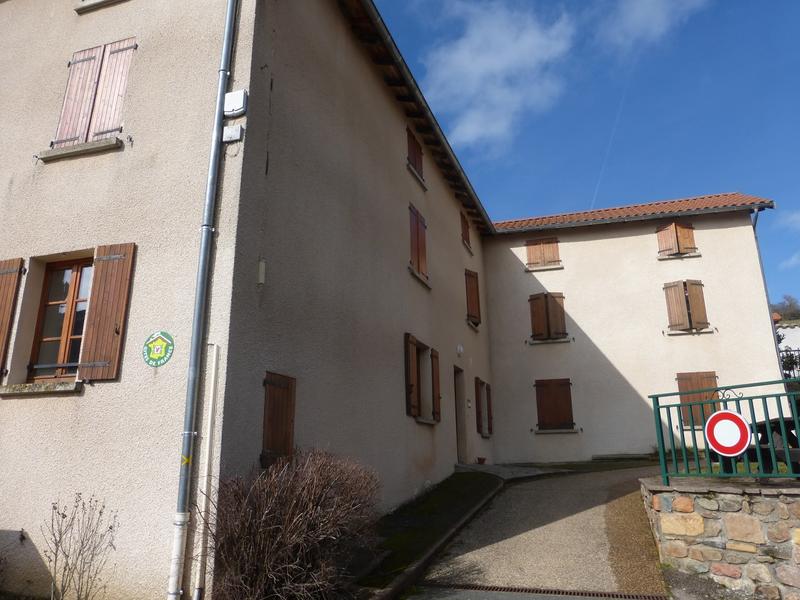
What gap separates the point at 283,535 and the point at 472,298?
11.2 m

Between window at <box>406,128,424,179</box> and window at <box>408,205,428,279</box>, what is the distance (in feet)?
3.05

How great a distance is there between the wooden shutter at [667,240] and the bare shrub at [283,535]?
14683 millimetres

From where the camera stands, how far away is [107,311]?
6.17 meters

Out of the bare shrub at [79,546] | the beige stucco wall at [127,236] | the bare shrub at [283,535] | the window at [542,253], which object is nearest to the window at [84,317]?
the beige stucco wall at [127,236]

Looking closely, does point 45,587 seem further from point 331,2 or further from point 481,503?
point 331,2

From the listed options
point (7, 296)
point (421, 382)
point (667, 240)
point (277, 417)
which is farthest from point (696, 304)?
point (7, 296)

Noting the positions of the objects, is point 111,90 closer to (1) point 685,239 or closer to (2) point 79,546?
(2) point 79,546

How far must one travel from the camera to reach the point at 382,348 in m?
9.27

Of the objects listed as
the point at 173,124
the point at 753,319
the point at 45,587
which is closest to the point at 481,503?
the point at 45,587

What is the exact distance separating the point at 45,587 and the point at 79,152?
14.7 ft

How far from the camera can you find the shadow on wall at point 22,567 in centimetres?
560

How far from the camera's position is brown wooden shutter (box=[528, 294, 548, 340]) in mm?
17797

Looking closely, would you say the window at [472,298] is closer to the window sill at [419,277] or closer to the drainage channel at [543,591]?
the window sill at [419,277]

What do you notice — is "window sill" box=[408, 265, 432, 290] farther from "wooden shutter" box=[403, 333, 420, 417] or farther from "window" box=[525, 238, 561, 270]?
"window" box=[525, 238, 561, 270]
